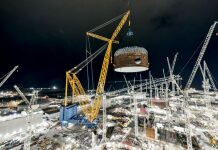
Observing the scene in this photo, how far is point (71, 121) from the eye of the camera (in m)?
36.8

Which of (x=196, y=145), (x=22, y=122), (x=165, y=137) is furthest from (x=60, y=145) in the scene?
(x=196, y=145)

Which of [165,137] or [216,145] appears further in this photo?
[165,137]

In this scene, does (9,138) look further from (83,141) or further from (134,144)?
(134,144)

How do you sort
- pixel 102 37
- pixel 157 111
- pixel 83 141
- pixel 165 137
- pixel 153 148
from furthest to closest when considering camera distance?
pixel 157 111 → pixel 102 37 → pixel 165 137 → pixel 83 141 → pixel 153 148

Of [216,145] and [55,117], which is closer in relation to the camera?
[216,145]

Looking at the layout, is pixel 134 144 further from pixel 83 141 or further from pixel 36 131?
pixel 36 131

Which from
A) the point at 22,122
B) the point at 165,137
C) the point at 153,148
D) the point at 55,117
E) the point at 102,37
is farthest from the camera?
the point at 55,117

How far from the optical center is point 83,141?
2639 centimetres

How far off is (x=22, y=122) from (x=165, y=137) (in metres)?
34.7

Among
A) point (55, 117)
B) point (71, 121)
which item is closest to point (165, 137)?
point (71, 121)

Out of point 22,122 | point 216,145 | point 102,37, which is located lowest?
point 216,145

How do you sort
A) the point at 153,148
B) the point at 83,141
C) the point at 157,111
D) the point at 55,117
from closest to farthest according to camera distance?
1. the point at 153,148
2. the point at 83,141
3. the point at 55,117
4. the point at 157,111

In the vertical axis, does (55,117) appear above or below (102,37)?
below

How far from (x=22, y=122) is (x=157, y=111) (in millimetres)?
46330
